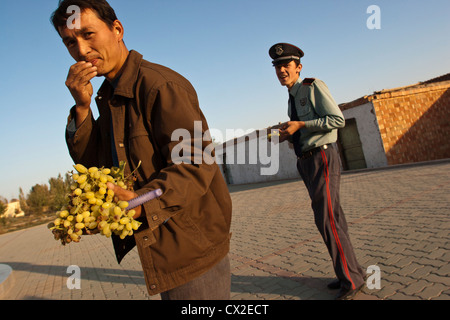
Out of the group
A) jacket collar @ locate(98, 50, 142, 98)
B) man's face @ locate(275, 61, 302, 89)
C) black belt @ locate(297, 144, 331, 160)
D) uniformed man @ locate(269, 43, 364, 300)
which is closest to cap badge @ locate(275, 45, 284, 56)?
uniformed man @ locate(269, 43, 364, 300)

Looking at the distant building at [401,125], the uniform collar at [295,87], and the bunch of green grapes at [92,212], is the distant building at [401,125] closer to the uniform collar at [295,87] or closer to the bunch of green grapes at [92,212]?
the uniform collar at [295,87]

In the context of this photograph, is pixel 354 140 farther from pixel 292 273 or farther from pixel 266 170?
pixel 292 273

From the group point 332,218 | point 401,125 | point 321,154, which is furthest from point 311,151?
point 401,125

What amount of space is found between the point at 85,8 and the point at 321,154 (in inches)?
90.3

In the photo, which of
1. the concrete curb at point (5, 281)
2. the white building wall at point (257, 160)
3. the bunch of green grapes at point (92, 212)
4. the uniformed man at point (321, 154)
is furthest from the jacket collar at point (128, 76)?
the white building wall at point (257, 160)

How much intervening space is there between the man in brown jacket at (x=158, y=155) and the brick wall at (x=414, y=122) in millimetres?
15364

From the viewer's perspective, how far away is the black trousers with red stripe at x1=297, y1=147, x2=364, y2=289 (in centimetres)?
291

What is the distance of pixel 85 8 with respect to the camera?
1.46m

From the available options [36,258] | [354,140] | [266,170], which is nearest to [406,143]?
[354,140]

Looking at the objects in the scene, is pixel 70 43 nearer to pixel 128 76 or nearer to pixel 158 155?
pixel 128 76

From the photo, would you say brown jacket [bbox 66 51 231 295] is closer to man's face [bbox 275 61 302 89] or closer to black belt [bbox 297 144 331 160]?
black belt [bbox 297 144 331 160]

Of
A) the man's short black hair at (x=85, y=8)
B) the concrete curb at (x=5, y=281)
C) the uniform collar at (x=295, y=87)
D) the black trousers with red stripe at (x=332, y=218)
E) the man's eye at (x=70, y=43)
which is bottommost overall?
the concrete curb at (x=5, y=281)

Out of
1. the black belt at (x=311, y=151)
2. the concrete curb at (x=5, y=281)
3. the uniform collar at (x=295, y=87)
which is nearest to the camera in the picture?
the black belt at (x=311, y=151)

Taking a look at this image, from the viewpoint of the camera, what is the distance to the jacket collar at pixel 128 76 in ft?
4.78
